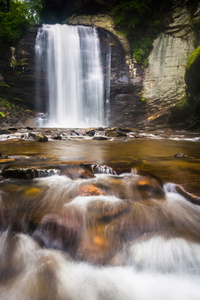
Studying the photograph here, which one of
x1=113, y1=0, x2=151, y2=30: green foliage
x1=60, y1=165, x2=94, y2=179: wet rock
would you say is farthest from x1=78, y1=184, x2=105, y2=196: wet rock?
x1=113, y1=0, x2=151, y2=30: green foliage

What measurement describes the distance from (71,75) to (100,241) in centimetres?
1758

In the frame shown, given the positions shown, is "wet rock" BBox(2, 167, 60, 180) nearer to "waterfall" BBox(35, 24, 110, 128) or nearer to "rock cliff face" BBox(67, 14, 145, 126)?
"rock cliff face" BBox(67, 14, 145, 126)

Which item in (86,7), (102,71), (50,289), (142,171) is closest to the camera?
(50,289)

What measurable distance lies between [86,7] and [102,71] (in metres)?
9.50

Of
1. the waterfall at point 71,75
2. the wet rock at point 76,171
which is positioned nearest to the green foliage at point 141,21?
the waterfall at point 71,75

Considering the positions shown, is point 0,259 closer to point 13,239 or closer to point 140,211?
point 13,239

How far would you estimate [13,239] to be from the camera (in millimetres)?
1547

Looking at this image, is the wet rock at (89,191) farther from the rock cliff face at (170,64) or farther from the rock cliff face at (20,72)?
the rock cliff face at (20,72)

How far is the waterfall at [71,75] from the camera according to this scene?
53.3ft

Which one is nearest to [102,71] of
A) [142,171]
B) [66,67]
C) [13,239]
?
[66,67]

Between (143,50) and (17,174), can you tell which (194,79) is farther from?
(17,174)

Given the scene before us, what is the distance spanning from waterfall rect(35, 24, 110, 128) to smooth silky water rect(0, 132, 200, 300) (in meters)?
14.4

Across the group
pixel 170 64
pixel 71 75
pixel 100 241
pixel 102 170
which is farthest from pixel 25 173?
pixel 71 75

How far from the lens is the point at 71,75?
Result: 16.9m
